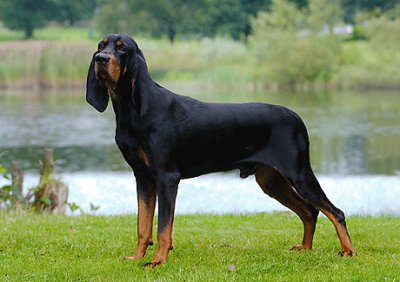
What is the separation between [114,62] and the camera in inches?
232

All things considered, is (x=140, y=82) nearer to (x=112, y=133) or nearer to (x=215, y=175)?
(x=215, y=175)

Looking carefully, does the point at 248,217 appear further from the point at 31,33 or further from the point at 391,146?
the point at 31,33

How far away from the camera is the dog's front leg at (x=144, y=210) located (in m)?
6.44

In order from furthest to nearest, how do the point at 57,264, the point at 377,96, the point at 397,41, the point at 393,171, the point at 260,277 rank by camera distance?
the point at 397,41
the point at 377,96
the point at 393,171
the point at 57,264
the point at 260,277

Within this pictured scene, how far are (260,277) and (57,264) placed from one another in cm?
171

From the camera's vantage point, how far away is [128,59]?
603cm

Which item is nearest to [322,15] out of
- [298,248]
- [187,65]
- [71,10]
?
[187,65]

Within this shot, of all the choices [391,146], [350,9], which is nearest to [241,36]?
[350,9]

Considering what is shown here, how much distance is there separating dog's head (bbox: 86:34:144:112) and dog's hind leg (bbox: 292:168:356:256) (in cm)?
167

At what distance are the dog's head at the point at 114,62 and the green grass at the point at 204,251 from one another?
4.80 ft

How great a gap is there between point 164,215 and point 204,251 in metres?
0.85

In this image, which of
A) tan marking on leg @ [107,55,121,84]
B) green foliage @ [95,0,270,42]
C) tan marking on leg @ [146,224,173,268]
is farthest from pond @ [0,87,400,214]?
green foliage @ [95,0,270,42]

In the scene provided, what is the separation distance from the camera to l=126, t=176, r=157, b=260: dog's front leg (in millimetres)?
6438

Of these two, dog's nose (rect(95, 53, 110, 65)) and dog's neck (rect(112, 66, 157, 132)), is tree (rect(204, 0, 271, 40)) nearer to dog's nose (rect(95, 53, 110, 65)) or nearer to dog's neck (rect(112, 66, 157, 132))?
dog's neck (rect(112, 66, 157, 132))
